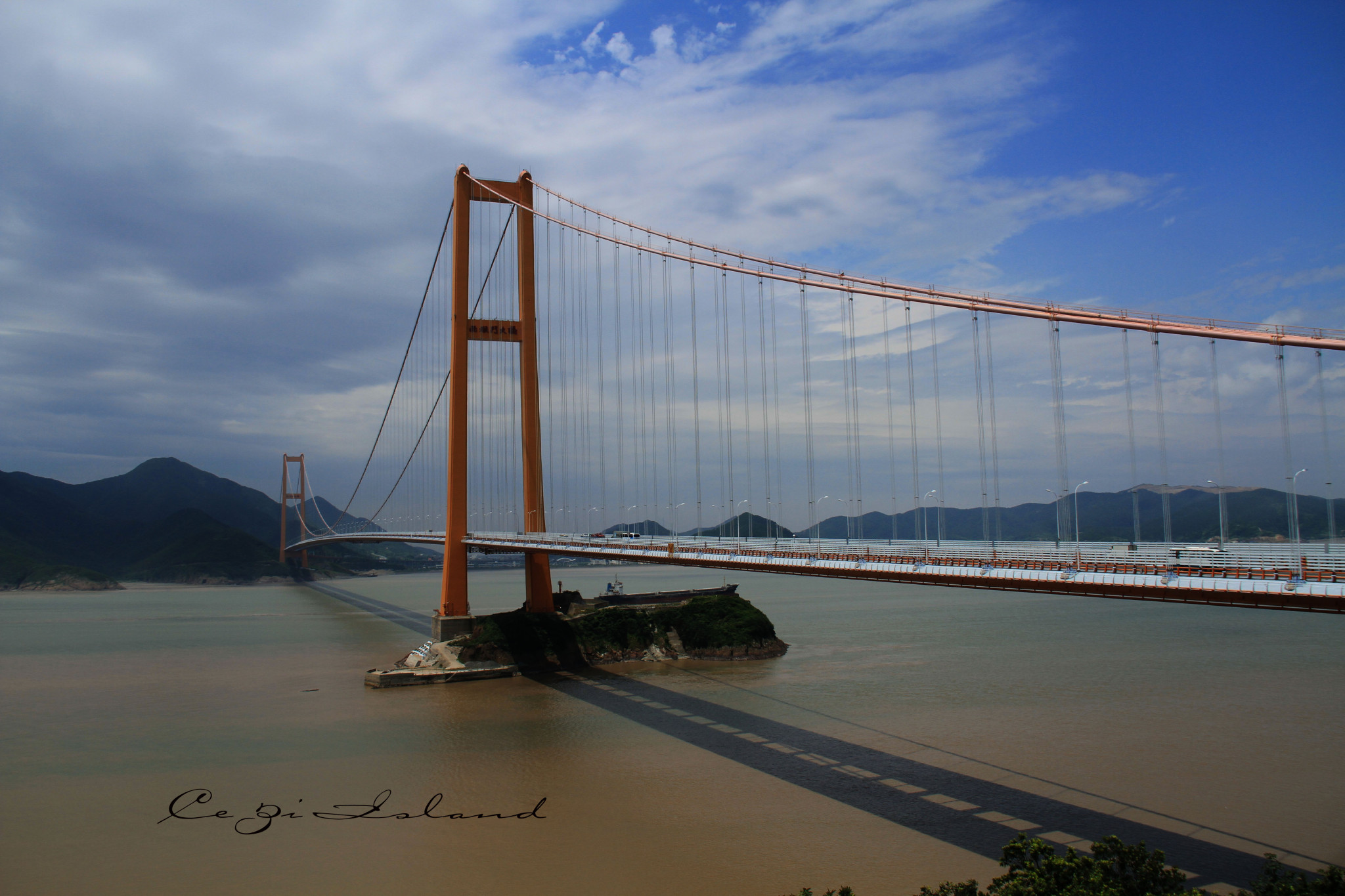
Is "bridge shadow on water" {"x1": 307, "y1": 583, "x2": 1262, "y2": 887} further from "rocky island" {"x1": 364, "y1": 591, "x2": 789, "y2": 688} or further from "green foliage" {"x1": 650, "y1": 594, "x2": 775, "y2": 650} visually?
"green foliage" {"x1": 650, "y1": 594, "x2": 775, "y2": 650}

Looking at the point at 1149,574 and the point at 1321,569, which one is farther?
the point at 1149,574

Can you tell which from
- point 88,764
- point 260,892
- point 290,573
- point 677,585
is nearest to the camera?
point 260,892

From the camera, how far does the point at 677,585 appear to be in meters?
68.1

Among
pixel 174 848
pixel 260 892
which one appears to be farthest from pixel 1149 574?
pixel 174 848

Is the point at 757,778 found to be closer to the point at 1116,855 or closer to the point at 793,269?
the point at 1116,855

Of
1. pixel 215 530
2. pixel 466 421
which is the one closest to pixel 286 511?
pixel 215 530

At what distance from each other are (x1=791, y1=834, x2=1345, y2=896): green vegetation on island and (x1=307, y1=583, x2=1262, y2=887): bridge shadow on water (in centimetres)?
250

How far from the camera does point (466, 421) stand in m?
27.0

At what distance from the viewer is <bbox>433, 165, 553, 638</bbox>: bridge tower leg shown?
85.4 feet

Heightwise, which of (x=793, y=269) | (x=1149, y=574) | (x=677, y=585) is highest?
(x=793, y=269)

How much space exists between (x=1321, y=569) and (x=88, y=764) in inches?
776

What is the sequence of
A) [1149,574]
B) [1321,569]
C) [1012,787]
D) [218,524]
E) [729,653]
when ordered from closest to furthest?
[1321,569]
[1149,574]
[1012,787]
[729,653]
[218,524]

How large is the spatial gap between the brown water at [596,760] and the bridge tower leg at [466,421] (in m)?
3.91

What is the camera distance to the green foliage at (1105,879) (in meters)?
6.60
